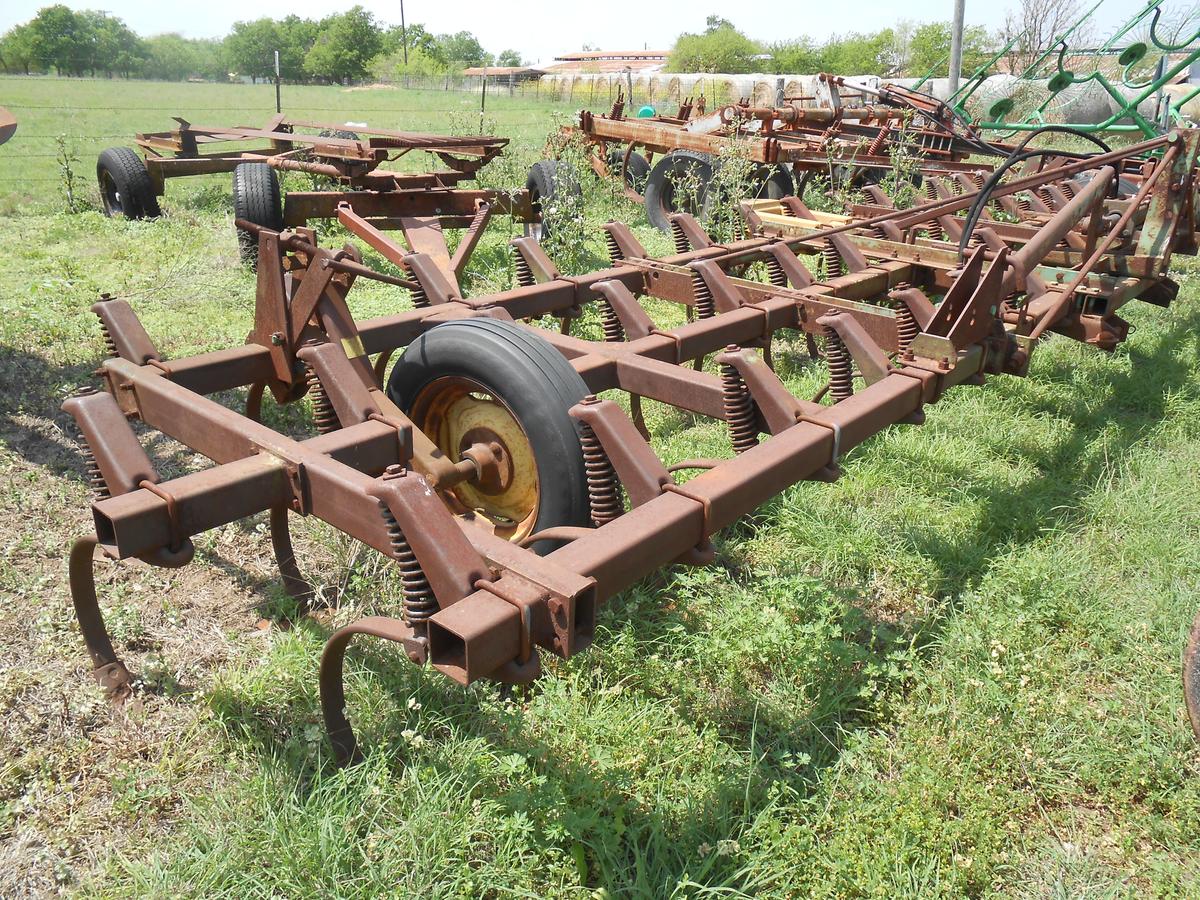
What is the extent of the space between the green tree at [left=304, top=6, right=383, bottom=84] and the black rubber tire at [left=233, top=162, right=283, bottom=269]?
81.3 metres

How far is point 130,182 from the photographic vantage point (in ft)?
29.1

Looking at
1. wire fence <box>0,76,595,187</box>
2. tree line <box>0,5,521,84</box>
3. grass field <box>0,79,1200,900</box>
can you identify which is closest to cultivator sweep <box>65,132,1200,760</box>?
grass field <box>0,79,1200,900</box>

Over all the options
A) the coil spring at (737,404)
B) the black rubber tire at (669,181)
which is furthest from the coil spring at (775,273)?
the black rubber tire at (669,181)

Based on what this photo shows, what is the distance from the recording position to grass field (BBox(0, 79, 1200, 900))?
2146 mm

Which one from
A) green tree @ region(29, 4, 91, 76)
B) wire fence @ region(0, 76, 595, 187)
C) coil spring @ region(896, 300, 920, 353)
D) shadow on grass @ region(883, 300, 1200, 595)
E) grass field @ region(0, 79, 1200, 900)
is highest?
green tree @ region(29, 4, 91, 76)

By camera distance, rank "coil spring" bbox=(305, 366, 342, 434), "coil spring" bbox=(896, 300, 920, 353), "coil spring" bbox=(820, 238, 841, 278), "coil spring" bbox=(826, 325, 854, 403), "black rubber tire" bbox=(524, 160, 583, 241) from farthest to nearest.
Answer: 1. "black rubber tire" bbox=(524, 160, 583, 241)
2. "coil spring" bbox=(820, 238, 841, 278)
3. "coil spring" bbox=(896, 300, 920, 353)
4. "coil spring" bbox=(826, 325, 854, 403)
5. "coil spring" bbox=(305, 366, 342, 434)

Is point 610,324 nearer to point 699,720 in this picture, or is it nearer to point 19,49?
point 699,720

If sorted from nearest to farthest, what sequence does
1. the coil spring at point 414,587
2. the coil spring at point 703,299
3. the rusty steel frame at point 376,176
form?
the coil spring at point 414,587
the coil spring at point 703,299
the rusty steel frame at point 376,176

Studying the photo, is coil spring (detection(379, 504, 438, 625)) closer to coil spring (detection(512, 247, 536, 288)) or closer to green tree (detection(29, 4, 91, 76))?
coil spring (detection(512, 247, 536, 288))

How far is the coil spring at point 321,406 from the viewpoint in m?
3.07

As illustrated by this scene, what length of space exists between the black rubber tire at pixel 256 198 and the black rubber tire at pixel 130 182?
7.88ft

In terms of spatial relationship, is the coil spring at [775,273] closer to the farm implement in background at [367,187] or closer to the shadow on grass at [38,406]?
the farm implement in background at [367,187]

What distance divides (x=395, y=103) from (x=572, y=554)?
110 ft

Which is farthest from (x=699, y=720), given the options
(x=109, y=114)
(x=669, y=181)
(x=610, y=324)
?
(x=109, y=114)
